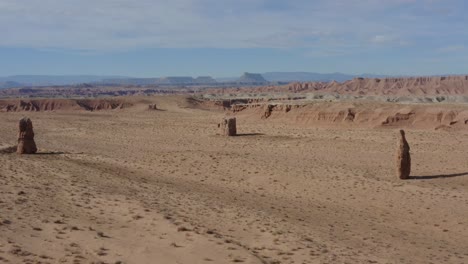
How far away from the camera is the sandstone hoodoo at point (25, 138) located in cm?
2202

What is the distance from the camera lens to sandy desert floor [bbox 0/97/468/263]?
10266mm

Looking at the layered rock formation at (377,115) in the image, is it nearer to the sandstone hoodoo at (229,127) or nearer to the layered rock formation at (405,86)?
the sandstone hoodoo at (229,127)

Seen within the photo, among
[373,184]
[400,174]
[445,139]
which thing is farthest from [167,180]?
[445,139]

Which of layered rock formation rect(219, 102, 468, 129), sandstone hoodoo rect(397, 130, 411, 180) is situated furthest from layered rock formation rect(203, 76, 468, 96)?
sandstone hoodoo rect(397, 130, 411, 180)

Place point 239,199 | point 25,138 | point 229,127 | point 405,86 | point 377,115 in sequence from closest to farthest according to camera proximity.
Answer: point 239,199 < point 25,138 < point 229,127 < point 377,115 < point 405,86

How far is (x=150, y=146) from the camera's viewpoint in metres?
29.8

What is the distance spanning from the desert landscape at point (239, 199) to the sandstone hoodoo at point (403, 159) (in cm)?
32

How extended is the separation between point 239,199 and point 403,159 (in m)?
6.92

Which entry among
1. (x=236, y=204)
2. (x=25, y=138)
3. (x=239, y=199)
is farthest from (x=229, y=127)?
(x=236, y=204)

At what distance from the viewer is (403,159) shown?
62.6ft

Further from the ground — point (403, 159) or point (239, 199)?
point (403, 159)

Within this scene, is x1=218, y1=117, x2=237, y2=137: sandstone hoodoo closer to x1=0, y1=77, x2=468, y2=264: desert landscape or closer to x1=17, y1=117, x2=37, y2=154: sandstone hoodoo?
x1=0, y1=77, x2=468, y2=264: desert landscape

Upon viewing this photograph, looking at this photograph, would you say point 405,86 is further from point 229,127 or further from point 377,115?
point 229,127

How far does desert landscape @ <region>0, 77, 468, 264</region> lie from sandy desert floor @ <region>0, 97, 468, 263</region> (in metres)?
0.05
